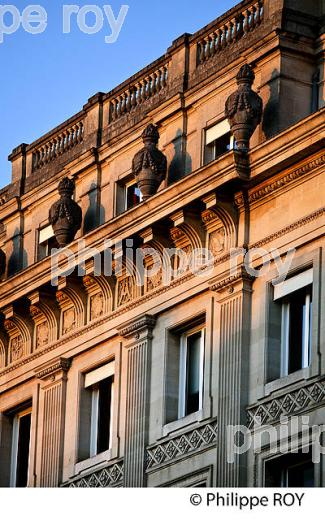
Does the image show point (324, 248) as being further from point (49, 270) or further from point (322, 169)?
point (49, 270)

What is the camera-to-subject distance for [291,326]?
187 ft

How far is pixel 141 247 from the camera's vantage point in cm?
6069

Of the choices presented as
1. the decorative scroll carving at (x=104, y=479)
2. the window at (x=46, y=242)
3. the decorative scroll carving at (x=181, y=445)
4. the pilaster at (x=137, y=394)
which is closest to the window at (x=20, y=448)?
the decorative scroll carving at (x=104, y=479)

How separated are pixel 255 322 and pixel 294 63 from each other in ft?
19.0

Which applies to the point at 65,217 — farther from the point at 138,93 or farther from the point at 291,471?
the point at 291,471

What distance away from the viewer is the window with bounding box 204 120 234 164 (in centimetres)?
5991

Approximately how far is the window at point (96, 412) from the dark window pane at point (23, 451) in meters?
2.96

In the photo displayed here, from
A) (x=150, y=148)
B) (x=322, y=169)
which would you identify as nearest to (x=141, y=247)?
(x=150, y=148)

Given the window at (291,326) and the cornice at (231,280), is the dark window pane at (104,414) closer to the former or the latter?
the cornice at (231,280)

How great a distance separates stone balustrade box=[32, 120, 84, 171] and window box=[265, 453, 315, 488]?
12987mm

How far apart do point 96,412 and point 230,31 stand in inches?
368

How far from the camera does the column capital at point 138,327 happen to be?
199 feet

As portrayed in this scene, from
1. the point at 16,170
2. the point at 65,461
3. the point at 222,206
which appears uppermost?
the point at 16,170

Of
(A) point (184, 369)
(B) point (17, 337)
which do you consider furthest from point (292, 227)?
(B) point (17, 337)
